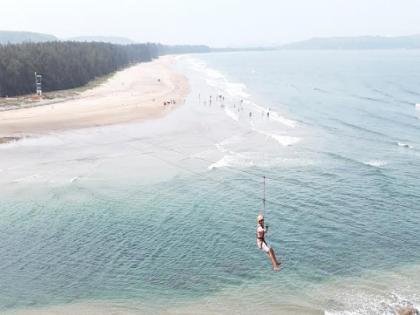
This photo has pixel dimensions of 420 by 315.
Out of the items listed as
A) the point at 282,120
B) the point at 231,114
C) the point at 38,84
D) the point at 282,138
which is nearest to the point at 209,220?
the point at 282,138

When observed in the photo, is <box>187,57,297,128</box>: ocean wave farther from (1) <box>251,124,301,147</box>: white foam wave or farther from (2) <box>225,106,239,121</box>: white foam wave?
(1) <box>251,124,301,147</box>: white foam wave

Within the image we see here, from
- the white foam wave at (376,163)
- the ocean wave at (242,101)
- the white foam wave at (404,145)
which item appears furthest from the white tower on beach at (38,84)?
the white foam wave at (376,163)

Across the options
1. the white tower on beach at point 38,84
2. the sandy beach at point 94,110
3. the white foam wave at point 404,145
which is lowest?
the white foam wave at point 404,145

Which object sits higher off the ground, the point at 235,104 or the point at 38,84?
the point at 38,84

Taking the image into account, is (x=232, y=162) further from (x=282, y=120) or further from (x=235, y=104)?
(x=235, y=104)

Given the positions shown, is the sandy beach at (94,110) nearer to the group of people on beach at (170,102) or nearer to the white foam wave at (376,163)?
the group of people on beach at (170,102)

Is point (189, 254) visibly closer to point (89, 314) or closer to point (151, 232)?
point (151, 232)
